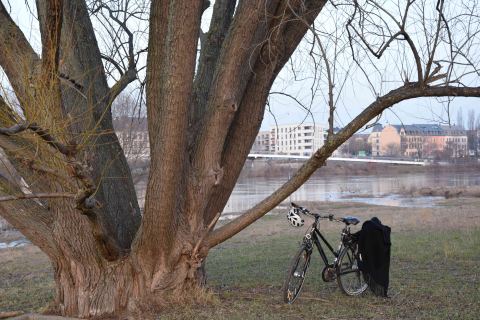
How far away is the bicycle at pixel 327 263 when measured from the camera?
6.32 m

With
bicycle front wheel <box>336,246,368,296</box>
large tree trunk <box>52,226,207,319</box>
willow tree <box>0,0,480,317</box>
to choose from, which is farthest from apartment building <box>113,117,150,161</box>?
bicycle front wheel <box>336,246,368,296</box>

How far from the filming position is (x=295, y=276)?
6328mm

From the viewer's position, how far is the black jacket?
6.56 metres

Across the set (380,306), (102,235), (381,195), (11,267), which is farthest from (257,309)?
(381,195)

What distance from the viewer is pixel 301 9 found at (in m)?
6.58

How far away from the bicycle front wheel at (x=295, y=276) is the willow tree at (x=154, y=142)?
0.63m

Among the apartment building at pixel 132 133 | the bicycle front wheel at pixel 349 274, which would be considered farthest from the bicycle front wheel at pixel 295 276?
the apartment building at pixel 132 133

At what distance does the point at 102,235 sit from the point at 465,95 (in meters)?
3.75

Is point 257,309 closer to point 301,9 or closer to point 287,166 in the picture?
point 301,9

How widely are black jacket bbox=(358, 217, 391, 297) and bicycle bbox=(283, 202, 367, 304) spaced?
116 mm

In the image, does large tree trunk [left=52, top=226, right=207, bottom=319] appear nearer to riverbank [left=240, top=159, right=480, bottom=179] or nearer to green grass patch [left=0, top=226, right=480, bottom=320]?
green grass patch [left=0, top=226, right=480, bottom=320]

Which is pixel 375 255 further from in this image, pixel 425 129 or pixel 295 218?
pixel 425 129

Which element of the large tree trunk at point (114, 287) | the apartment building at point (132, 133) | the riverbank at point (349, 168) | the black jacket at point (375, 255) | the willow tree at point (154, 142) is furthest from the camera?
the riverbank at point (349, 168)

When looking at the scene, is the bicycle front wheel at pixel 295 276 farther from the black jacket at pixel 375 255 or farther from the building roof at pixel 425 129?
the building roof at pixel 425 129
